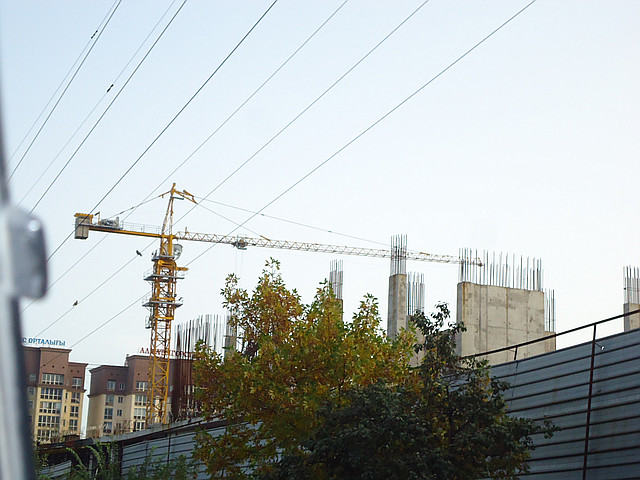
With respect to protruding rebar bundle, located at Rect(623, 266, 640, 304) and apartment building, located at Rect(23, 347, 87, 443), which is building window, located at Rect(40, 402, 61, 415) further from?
A: protruding rebar bundle, located at Rect(623, 266, 640, 304)

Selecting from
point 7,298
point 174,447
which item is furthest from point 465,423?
point 174,447

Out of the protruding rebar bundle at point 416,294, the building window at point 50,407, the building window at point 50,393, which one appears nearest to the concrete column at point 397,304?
the protruding rebar bundle at point 416,294

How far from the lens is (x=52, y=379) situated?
14900cm

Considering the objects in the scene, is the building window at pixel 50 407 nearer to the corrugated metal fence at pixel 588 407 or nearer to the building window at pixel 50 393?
the building window at pixel 50 393

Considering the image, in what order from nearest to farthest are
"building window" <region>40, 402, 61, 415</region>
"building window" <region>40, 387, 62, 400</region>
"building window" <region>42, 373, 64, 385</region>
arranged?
"building window" <region>40, 402, 61, 415</region>
"building window" <region>40, 387, 62, 400</region>
"building window" <region>42, 373, 64, 385</region>

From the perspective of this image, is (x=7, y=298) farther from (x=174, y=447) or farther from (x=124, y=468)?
(x=124, y=468)

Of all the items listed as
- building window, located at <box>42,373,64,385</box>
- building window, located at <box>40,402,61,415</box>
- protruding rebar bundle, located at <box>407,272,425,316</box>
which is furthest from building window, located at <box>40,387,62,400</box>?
protruding rebar bundle, located at <box>407,272,425,316</box>

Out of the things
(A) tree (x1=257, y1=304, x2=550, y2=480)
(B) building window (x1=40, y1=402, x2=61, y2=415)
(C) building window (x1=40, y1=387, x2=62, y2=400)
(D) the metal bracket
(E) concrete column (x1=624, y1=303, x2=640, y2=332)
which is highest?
(E) concrete column (x1=624, y1=303, x2=640, y2=332)

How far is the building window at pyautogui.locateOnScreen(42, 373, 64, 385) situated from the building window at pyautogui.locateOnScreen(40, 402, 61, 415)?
407 centimetres

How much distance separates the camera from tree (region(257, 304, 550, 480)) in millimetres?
11383

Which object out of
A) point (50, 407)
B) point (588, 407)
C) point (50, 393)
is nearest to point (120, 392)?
point (50, 393)

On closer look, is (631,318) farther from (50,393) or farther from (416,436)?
(50,393)

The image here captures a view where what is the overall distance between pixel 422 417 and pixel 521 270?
2980 cm

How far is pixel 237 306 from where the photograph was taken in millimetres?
18156
